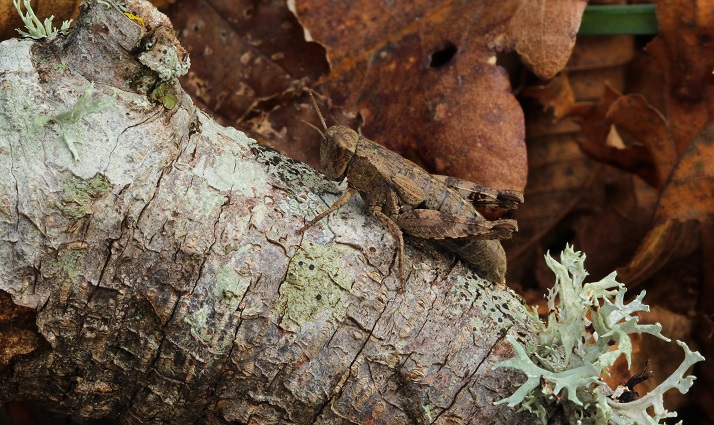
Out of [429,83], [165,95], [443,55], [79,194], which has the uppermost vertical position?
[443,55]

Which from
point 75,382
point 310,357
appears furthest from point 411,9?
point 75,382

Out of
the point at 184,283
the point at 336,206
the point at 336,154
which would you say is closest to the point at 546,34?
the point at 336,154

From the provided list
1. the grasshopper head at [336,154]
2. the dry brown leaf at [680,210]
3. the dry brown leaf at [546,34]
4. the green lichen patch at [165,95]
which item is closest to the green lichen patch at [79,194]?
the green lichen patch at [165,95]

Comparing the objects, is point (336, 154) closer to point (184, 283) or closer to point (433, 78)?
point (184, 283)

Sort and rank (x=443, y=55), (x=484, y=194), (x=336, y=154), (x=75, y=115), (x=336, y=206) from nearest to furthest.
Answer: (x=75, y=115) < (x=336, y=206) < (x=336, y=154) < (x=484, y=194) < (x=443, y=55)

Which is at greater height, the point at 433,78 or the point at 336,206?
the point at 433,78

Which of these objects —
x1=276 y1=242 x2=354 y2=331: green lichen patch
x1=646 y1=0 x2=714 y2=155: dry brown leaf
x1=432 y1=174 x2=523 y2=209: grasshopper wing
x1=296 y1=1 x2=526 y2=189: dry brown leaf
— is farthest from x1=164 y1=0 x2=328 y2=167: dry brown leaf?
x1=646 y1=0 x2=714 y2=155: dry brown leaf

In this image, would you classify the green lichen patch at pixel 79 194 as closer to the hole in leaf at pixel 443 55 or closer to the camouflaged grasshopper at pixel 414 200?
the camouflaged grasshopper at pixel 414 200
